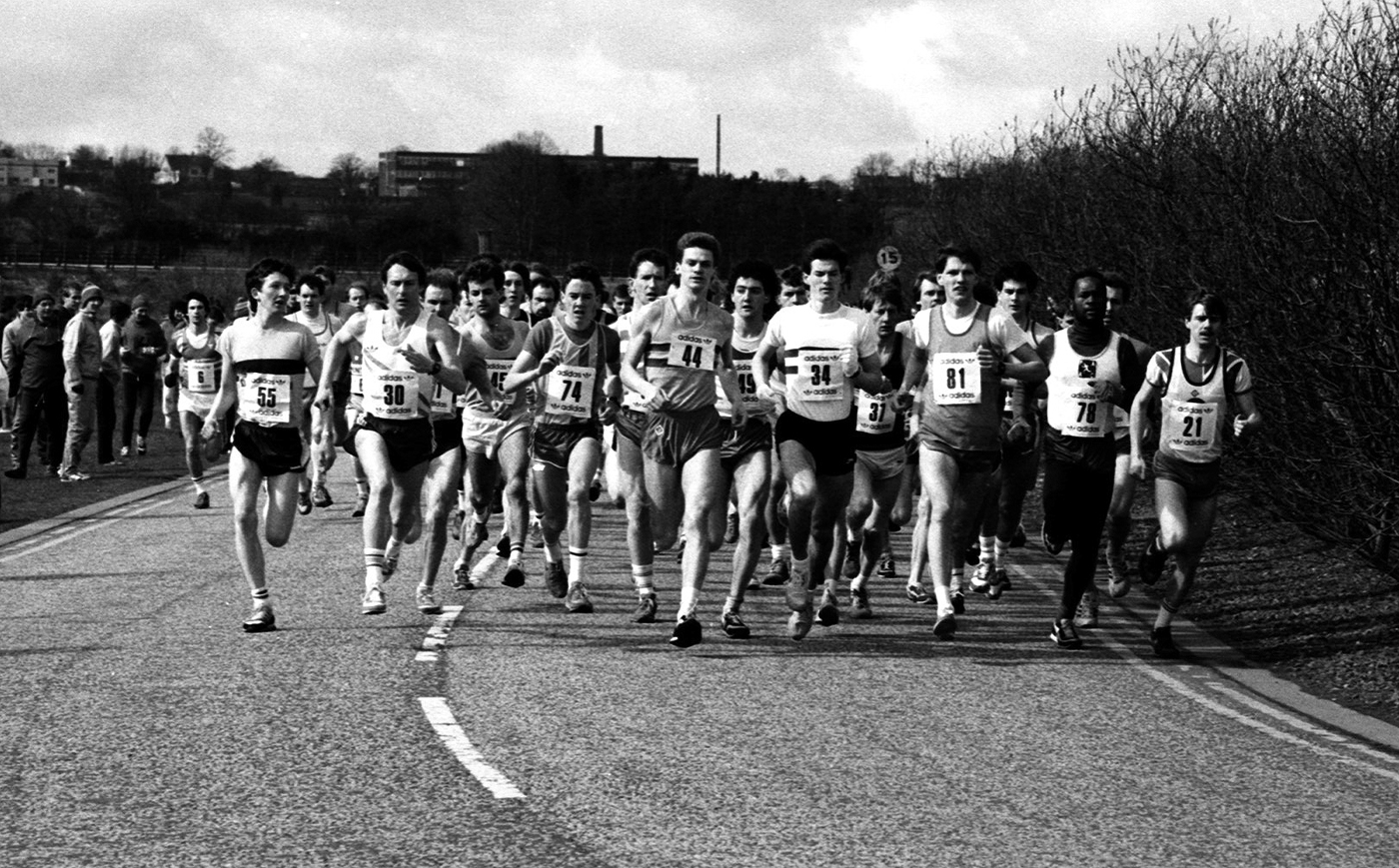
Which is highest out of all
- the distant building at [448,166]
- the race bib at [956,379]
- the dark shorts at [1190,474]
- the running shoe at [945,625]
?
the distant building at [448,166]

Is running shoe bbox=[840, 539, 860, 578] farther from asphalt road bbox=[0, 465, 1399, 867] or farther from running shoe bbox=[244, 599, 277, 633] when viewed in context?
running shoe bbox=[244, 599, 277, 633]

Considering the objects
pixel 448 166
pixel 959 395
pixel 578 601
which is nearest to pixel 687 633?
pixel 578 601

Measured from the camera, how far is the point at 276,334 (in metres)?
11.3

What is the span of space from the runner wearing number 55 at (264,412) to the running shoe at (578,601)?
1.74 meters

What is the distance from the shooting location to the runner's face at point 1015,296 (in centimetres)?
1332

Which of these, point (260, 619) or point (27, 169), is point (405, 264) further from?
point (27, 169)

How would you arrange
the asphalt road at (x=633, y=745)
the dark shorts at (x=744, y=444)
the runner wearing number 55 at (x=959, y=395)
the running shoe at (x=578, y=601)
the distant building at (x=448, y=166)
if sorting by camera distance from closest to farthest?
the asphalt road at (x=633, y=745) → the runner wearing number 55 at (x=959, y=395) → the dark shorts at (x=744, y=444) → the running shoe at (x=578, y=601) → the distant building at (x=448, y=166)

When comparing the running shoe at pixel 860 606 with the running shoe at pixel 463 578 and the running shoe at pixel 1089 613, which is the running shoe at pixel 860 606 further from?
the running shoe at pixel 463 578

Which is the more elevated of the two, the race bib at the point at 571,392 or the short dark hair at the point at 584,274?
the short dark hair at the point at 584,274

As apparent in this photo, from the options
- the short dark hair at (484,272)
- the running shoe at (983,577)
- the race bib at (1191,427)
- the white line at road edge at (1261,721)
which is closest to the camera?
the white line at road edge at (1261,721)

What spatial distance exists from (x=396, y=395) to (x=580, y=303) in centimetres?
155

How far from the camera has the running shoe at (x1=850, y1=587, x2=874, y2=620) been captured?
12141 millimetres

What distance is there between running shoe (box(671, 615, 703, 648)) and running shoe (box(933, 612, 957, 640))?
4.32ft

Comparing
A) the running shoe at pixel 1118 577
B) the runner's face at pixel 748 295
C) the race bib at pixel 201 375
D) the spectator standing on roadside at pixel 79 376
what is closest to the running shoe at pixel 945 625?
the runner's face at pixel 748 295
